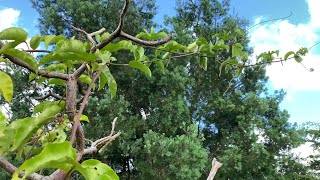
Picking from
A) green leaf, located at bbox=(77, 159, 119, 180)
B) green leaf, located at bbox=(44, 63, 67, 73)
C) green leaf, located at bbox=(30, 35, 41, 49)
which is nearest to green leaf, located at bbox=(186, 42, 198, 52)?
green leaf, located at bbox=(44, 63, 67, 73)

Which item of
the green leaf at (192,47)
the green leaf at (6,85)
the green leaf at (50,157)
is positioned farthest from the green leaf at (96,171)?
the green leaf at (192,47)

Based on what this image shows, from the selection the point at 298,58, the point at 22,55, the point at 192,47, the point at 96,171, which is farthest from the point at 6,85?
the point at 298,58

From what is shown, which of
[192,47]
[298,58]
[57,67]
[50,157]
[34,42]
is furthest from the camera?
[298,58]

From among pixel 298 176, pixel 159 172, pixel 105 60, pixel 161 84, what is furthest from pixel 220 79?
pixel 105 60

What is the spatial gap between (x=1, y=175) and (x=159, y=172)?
269 cm

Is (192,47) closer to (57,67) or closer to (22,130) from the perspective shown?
(57,67)

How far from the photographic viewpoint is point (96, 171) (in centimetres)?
41

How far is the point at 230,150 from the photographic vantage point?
7.74 m

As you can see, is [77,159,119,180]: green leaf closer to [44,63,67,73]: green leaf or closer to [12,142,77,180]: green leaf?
[12,142,77,180]: green leaf

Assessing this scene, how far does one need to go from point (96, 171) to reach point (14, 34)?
21 centimetres

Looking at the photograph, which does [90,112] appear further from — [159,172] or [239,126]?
[239,126]

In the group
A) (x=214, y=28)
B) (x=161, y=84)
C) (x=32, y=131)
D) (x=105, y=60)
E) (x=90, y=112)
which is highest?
(x=214, y=28)

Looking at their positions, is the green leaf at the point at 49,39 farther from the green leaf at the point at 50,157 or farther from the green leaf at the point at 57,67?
the green leaf at the point at 50,157

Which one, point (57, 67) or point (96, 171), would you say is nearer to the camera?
point (96, 171)
